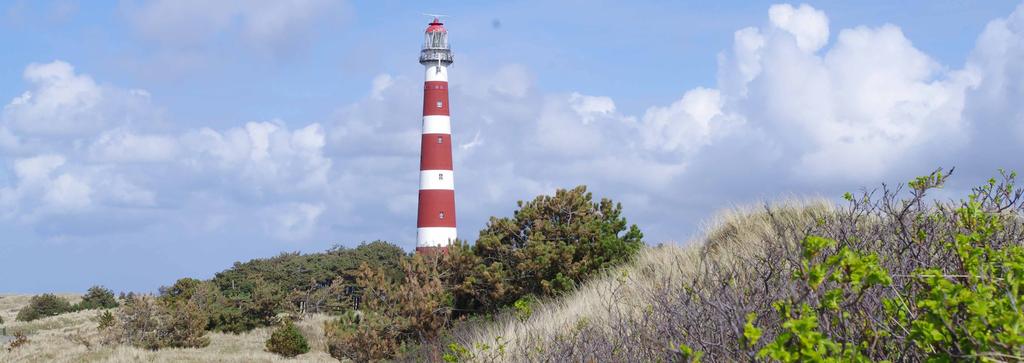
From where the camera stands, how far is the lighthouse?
110 ft

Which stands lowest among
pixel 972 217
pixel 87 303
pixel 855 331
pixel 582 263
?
pixel 855 331

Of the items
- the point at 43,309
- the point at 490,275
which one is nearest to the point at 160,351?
the point at 490,275

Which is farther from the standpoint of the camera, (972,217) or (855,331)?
(972,217)

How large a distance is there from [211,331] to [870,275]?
3178 centimetres

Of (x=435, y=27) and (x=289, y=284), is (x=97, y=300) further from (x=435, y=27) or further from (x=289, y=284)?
(x=435, y=27)

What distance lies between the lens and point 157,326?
95.8 feet

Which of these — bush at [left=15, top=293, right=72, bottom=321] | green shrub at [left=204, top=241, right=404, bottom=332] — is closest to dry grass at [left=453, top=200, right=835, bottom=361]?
green shrub at [left=204, top=241, right=404, bottom=332]

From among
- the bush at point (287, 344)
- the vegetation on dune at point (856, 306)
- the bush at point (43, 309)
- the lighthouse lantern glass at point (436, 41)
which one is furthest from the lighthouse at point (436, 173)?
the bush at point (43, 309)

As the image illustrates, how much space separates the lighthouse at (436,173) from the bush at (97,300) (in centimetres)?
2360

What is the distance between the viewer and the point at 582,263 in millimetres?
19969

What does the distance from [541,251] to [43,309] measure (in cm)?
3573

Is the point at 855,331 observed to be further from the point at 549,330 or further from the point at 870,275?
the point at 549,330

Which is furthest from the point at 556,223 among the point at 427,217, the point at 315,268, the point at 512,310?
the point at 315,268

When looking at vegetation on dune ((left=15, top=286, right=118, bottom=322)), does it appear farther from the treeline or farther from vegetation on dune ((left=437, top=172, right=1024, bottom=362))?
vegetation on dune ((left=437, top=172, right=1024, bottom=362))
